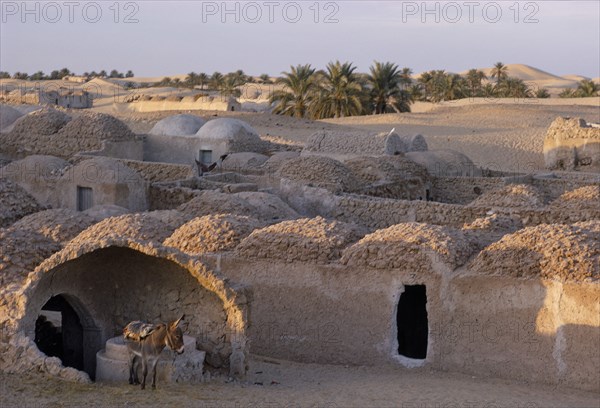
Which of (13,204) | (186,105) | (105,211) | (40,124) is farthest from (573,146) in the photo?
(186,105)

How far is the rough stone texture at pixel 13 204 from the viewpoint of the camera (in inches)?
617

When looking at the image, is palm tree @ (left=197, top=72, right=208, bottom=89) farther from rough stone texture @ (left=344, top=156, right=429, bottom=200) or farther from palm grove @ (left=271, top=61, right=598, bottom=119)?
rough stone texture @ (left=344, top=156, right=429, bottom=200)

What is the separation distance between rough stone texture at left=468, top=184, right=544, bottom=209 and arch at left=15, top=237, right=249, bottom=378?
775cm

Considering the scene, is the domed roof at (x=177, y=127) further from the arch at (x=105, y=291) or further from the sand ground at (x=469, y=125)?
the arch at (x=105, y=291)

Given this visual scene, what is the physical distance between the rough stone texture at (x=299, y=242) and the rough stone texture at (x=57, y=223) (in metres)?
2.64

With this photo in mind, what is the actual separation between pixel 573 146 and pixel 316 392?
2146 cm

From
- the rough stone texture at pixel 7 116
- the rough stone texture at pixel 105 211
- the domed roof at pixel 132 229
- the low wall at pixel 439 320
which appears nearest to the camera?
the low wall at pixel 439 320

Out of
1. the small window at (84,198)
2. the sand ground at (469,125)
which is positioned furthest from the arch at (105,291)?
the sand ground at (469,125)

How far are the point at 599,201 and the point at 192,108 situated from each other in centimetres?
2887

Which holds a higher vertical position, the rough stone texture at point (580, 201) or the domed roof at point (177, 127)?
the domed roof at point (177, 127)

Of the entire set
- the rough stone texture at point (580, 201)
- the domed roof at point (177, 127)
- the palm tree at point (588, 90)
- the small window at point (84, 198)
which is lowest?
the small window at point (84, 198)

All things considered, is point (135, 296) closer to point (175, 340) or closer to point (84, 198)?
point (175, 340)

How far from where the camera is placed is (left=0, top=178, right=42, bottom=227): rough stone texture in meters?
15.7

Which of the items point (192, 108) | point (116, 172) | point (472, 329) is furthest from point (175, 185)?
point (192, 108)
